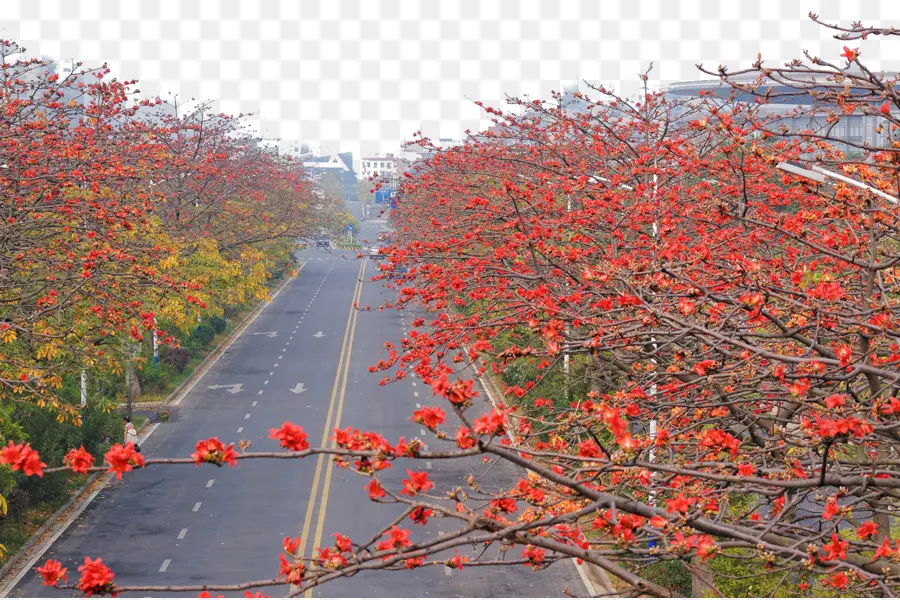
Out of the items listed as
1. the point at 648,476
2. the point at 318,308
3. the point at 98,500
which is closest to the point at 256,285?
the point at 98,500

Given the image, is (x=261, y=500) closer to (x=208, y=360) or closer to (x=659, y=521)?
(x=659, y=521)

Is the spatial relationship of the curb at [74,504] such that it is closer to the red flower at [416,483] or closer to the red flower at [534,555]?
the red flower at [534,555]

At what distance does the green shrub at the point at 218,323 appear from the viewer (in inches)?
1860

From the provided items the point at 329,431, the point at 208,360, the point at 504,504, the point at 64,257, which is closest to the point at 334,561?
the point at 504,504

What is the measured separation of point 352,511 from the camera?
2208 cm

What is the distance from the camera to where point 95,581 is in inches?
195

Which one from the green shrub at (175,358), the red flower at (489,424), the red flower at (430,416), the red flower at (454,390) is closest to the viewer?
the red flower at (454,390)

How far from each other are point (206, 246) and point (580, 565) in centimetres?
2147

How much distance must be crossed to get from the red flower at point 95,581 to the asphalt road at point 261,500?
12.3 m

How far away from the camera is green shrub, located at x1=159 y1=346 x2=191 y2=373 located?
38531 mm

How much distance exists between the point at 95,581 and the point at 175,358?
35307 millimetres

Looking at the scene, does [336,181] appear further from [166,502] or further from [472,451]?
[472,451]

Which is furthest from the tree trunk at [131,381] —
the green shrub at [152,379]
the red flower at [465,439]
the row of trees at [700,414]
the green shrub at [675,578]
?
the red flower at [465,439]

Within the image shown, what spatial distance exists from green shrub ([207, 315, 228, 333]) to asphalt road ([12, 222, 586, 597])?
13.5ft
